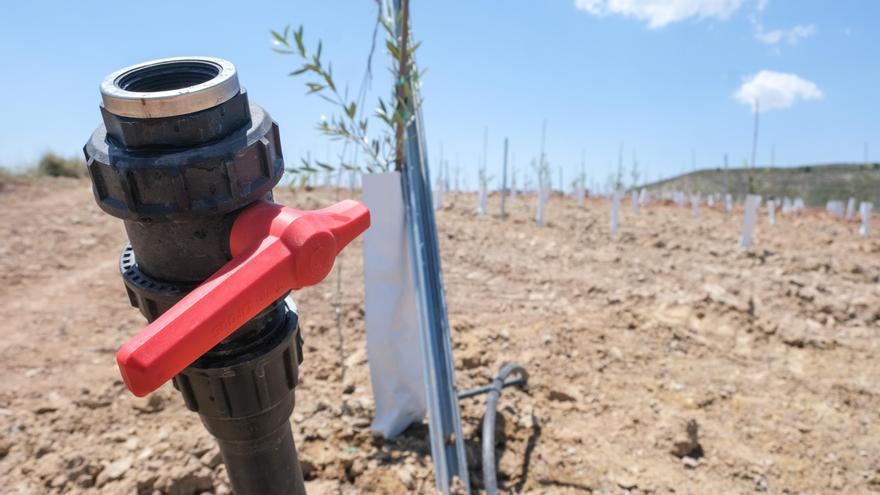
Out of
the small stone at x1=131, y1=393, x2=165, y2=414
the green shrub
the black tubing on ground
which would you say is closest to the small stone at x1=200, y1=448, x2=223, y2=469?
the small stone at x1=131, y1=393, x2=165, y2=414

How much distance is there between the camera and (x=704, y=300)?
435 centimetres

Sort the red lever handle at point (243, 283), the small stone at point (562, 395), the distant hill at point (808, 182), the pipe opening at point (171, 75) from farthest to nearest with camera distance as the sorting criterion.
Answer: the distant hill at point (808, 182)
the small stone at point (562, 395)
the pipe opening at point (171, 75)
the red lever handle at point (243, 283)

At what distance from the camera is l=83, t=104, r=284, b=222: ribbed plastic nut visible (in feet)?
2.25

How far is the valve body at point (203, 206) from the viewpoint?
69 cm

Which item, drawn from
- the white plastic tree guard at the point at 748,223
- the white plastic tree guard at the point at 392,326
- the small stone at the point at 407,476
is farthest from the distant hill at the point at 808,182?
the small stone at the point at 407,476

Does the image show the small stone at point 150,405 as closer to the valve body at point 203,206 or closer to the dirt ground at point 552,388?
the dirt ground at point 552,388

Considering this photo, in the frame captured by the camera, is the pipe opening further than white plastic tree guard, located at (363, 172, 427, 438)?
No

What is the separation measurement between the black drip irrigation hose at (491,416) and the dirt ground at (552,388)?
0.11 metres

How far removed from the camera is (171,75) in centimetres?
77

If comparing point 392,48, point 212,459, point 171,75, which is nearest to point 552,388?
point 212,459

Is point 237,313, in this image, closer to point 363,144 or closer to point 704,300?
point 363,144

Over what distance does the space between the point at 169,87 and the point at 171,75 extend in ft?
0.06

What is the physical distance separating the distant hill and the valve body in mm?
29064

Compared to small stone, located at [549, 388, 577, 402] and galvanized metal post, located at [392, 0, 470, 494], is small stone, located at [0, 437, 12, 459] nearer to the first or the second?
galvanized metal post, located at [392, 0, 470, 494]
